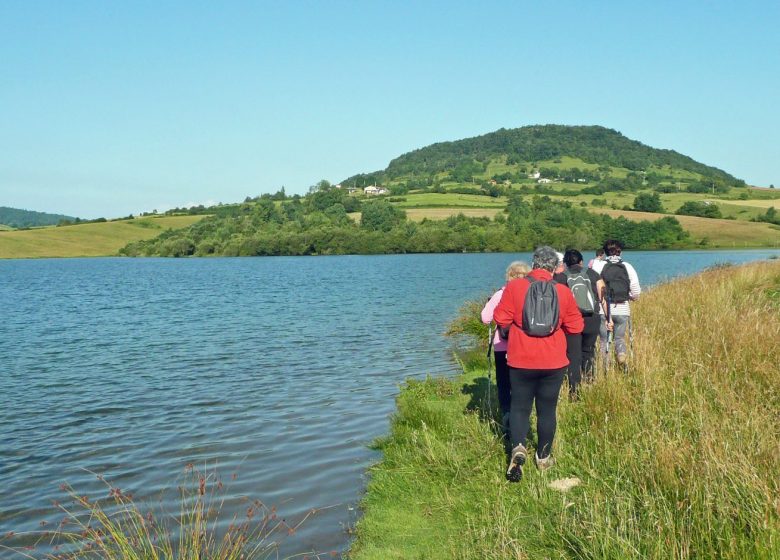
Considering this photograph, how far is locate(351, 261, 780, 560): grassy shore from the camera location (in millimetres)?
4434

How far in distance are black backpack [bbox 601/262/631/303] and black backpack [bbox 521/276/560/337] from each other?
4550mm

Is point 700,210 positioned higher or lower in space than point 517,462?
higher

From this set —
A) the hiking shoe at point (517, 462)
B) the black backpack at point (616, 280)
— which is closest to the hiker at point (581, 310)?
the black backpack at point (616, 280)

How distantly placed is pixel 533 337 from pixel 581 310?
315cm

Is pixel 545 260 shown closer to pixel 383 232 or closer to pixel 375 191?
pixel 383 232

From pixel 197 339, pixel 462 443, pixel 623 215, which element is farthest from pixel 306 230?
pixel 462 443

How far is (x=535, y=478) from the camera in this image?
6469 millimetres

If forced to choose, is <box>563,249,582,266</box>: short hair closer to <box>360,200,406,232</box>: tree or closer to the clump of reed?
the clump of reed

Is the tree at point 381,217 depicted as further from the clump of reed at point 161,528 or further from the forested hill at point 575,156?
the clump of reed at point 161,528

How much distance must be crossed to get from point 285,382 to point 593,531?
34.7ft

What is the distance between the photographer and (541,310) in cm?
643

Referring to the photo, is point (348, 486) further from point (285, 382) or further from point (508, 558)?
point (285, 382)

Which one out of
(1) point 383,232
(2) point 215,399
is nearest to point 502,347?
(2) point 215,399

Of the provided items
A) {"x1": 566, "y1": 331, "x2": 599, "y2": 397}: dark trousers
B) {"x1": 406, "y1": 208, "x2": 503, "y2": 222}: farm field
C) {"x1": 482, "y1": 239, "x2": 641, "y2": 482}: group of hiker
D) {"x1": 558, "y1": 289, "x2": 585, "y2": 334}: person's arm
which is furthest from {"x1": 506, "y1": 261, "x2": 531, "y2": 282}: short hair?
{"x1": 406, "y1": 208, "x2": 503, "y2": 222}: farm field
